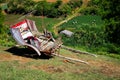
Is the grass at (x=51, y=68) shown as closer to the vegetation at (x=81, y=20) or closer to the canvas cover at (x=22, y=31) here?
the canvas cover at (x=22, y=31)

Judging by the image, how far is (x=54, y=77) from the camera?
13.0 meters

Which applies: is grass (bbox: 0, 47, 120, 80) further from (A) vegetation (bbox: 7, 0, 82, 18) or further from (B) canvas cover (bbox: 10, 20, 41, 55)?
(A) vegetation (bbox: 7, 0, 82, 18)

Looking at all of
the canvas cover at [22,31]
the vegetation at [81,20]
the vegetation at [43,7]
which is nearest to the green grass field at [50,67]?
the canvas cover at [22,31]

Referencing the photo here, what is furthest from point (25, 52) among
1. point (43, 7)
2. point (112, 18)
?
point (43, 7)

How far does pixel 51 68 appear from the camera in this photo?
14.2m

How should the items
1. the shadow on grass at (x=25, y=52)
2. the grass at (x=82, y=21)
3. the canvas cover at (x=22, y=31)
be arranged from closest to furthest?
the shadow on grass at (x=25, y=52) → the canvas cover at (x=22, y=31) → the grass at (x=82, y=21)

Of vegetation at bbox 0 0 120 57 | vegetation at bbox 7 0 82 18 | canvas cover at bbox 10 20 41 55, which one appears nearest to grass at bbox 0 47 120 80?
canvas cover at bbox 10 20 41 55

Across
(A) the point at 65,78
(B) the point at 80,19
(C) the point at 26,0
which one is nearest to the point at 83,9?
(B) the point at 80,19

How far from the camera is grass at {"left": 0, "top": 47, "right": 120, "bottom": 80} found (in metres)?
13.0

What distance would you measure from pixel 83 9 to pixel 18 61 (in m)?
39.1

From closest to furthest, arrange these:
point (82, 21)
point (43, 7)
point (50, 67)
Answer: point (50, 67) < point (82, 21) < point (43, 7)

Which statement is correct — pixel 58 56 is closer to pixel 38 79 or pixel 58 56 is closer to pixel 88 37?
pixel 38 79

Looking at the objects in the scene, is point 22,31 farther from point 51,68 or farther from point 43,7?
point 43,7

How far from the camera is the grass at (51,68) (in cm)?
1300
